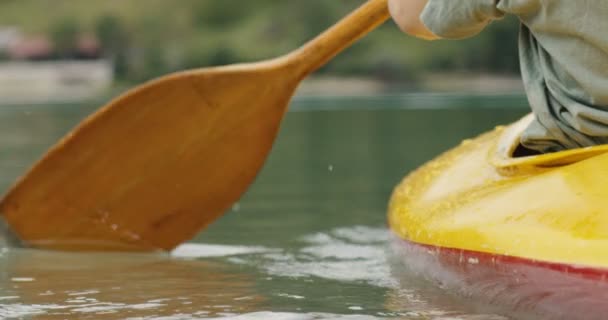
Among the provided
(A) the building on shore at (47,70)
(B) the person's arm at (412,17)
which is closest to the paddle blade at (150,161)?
(B) the person's arm at (412,17)

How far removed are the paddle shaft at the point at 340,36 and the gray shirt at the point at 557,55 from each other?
2.64 feet

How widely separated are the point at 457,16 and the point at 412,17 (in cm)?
25

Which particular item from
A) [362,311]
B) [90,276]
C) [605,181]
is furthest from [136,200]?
[605,181]

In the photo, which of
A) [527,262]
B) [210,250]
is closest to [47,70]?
[210,250]

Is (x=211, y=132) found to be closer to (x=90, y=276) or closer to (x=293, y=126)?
(x=90, y=276)

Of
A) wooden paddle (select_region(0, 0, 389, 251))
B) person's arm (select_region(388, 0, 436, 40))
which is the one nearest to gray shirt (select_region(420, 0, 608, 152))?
person's arm (select_region(388, 0, 436, 40))

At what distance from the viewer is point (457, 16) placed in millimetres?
2338

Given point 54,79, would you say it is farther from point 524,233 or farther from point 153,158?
point 524,233

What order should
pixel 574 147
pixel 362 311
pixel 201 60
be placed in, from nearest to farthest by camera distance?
pixel 574 147 → pixel 362 311 → pixel 201 60

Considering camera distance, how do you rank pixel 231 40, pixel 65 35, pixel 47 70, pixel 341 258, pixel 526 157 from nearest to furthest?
1. pixel 526 157
2. pixel 341 258
3. pixel 47 70
4. pixel 65 35
5. pixel 231 40

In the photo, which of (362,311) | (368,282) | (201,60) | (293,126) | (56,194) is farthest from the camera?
(201,60)

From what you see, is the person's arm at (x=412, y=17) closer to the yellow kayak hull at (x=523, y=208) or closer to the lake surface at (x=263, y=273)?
the yellow kayak hull at (x=523, y=208)

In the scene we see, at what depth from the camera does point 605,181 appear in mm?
2188

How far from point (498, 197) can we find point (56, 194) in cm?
152
